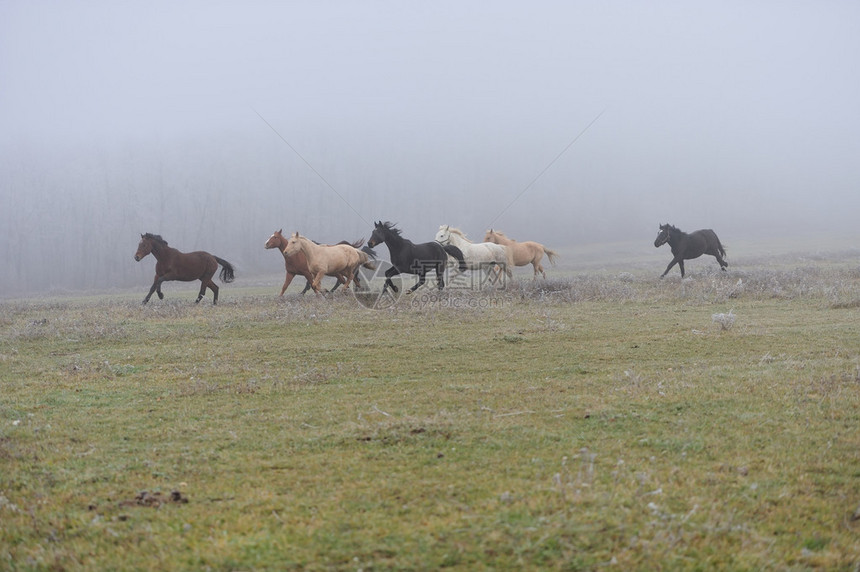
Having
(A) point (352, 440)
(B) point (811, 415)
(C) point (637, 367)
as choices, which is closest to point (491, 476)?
(A) point (352, 440)

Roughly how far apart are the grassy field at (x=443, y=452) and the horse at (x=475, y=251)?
33.7ft

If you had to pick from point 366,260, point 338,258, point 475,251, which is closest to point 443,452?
point 338,258

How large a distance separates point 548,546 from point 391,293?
1557 centimetres

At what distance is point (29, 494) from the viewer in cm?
477

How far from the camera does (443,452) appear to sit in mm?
5281

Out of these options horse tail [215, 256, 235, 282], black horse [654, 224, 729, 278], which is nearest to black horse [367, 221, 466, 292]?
horse tail [215, 256, 235, 282]

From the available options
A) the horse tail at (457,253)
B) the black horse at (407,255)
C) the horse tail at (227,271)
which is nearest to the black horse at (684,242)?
the horse tail at (457,253)

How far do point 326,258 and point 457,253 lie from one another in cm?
426

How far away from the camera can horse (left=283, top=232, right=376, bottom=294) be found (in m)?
19.2

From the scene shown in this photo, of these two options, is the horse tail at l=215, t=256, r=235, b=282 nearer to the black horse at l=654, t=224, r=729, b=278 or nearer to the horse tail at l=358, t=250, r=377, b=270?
the horse tail at l=358, t=250, r=377, b=270

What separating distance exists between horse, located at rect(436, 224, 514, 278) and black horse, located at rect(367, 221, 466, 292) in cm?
169

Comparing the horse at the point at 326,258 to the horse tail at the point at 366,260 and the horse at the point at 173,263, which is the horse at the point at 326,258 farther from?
the horse at the point at 173,263

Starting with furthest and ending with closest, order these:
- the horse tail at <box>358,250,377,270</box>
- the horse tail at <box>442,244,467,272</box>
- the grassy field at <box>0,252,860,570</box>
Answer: the horse tail at <box>442,244,467,272</box> < the horse tail at <box>358,250,377,270</box> < the grassy field at <box>0,252,860,570</box>

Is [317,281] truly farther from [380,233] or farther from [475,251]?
[475,251]
